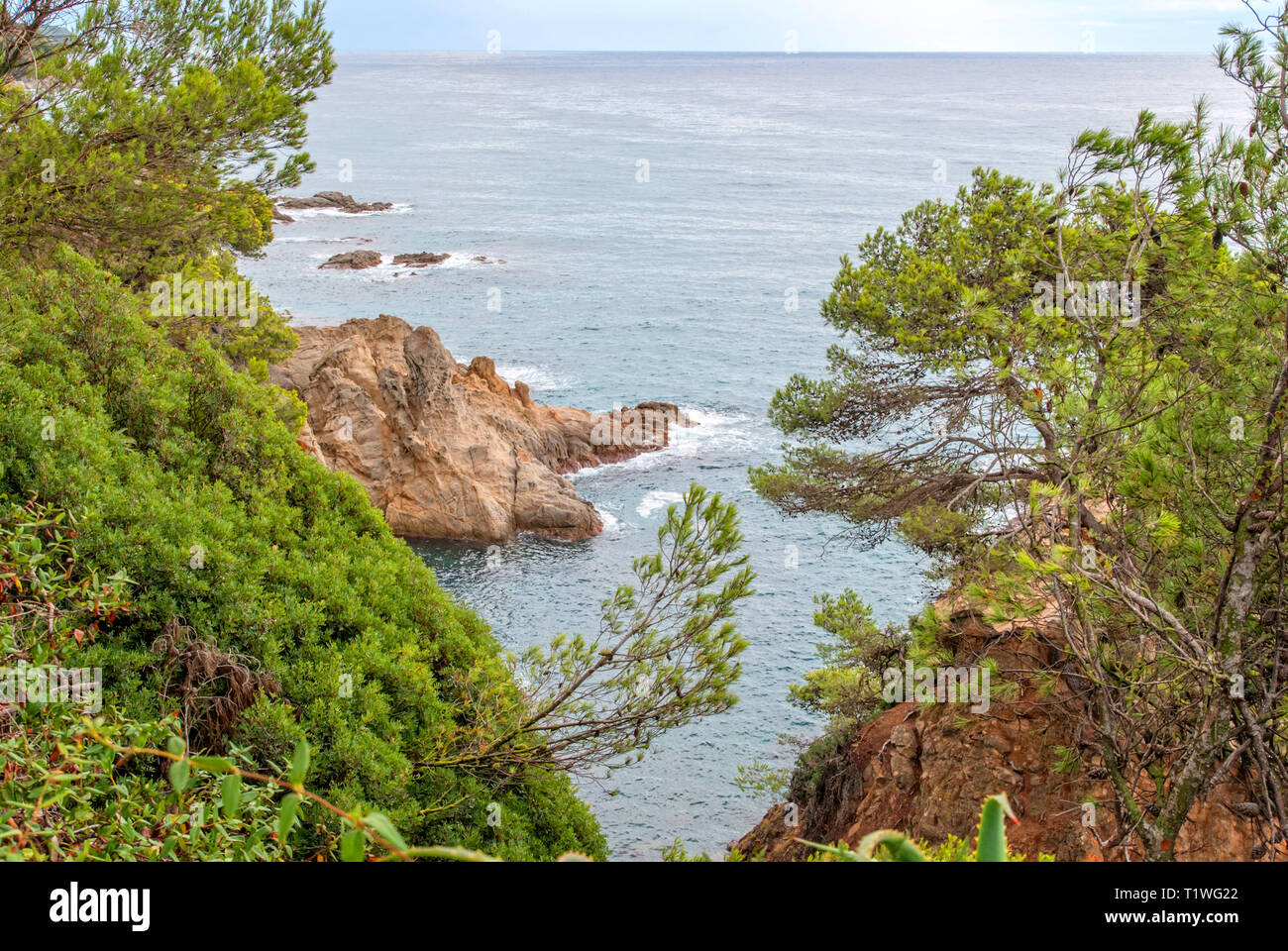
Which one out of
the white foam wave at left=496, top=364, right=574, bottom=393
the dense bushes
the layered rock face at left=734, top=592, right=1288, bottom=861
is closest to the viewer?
the dense bushes

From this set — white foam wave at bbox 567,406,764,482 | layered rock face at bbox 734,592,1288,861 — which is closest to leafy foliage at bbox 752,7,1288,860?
layered rock face at bbox 734,592,1288,861

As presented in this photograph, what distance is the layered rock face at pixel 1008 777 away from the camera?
10.0m

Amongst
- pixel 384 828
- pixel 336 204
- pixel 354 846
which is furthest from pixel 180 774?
pixel 336 204

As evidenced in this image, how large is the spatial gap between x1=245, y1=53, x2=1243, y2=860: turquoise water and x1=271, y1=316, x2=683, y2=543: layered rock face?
5.04ft

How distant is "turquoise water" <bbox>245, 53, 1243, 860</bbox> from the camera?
96.2ft

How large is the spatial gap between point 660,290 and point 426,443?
33441 millimetres

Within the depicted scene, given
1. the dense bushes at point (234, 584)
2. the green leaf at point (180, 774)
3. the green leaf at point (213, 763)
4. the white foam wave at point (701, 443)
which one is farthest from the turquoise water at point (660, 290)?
the green leaf at point (180, 774)

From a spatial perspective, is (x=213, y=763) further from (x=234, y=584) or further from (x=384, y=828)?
(x=234, y=584)

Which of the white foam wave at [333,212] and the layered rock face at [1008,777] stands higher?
the white foam wave at [333,212]

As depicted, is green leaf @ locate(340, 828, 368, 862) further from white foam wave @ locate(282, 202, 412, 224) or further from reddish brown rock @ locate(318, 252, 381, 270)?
white foam wave @ locate(282, 202, 412, 224)

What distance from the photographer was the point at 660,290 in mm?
68000

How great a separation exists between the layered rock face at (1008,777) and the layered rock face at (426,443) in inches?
916

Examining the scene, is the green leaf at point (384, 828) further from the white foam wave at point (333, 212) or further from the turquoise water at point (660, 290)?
the white foam wave at point (333, 212)
